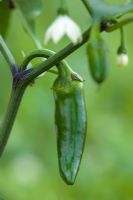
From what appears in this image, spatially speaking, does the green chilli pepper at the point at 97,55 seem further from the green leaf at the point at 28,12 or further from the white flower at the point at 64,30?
the green leaf at the point at 28,12

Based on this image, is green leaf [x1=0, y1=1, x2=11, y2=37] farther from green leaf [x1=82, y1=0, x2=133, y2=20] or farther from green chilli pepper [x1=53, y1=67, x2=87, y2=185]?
green leaf [x1=82, y1=0, x2=133, y2=20]

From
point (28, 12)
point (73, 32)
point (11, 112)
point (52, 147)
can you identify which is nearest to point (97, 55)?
point (73, 32)

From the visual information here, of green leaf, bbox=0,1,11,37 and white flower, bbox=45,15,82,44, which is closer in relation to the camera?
white flower, bbox=45,15,82,44

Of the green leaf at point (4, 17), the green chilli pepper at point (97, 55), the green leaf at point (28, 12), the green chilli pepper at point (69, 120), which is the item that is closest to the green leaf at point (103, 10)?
the green chilli pepper at point (97, 55)

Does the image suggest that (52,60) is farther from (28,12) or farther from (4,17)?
(4,17)

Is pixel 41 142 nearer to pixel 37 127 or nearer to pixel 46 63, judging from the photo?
pixel 37 127

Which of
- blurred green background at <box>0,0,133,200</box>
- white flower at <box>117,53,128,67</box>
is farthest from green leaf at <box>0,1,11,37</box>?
blurred green background at <box>0,0,133,200</box>

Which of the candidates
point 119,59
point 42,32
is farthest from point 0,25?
point 42,32
